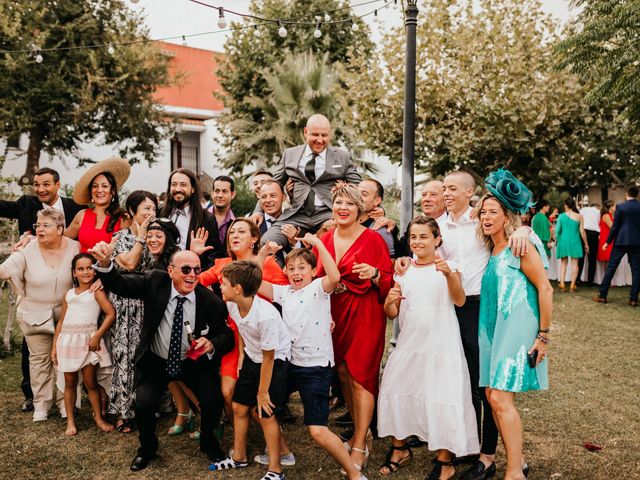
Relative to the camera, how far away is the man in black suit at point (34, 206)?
18.0 ft

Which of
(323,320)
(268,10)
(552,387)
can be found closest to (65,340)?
(323,320)

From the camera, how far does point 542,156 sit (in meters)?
14.7

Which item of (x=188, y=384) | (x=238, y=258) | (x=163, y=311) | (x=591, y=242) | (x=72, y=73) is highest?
(x=72, y=73)

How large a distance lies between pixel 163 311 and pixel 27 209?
2.31 meters

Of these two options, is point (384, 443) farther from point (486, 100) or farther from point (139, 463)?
point (486, 100)

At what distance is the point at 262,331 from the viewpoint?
390 cm

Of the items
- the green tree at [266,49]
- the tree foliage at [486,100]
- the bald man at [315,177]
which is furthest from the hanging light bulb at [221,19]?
the green tree at [266,49]

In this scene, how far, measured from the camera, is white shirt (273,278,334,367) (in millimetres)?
4039

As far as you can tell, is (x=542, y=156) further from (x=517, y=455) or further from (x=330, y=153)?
(x=517, y=455)

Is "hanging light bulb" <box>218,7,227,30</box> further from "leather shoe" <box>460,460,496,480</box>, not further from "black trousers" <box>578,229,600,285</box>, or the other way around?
"black trousers" <box>578,229,600,285</box>

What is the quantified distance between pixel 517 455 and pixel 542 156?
12.4 meters

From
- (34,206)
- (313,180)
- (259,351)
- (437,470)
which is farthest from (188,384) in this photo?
(34,206)

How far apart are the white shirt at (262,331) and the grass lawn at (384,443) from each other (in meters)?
0.93

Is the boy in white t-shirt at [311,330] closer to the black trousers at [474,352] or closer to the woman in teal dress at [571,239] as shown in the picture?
the black trousers at [474,352]
